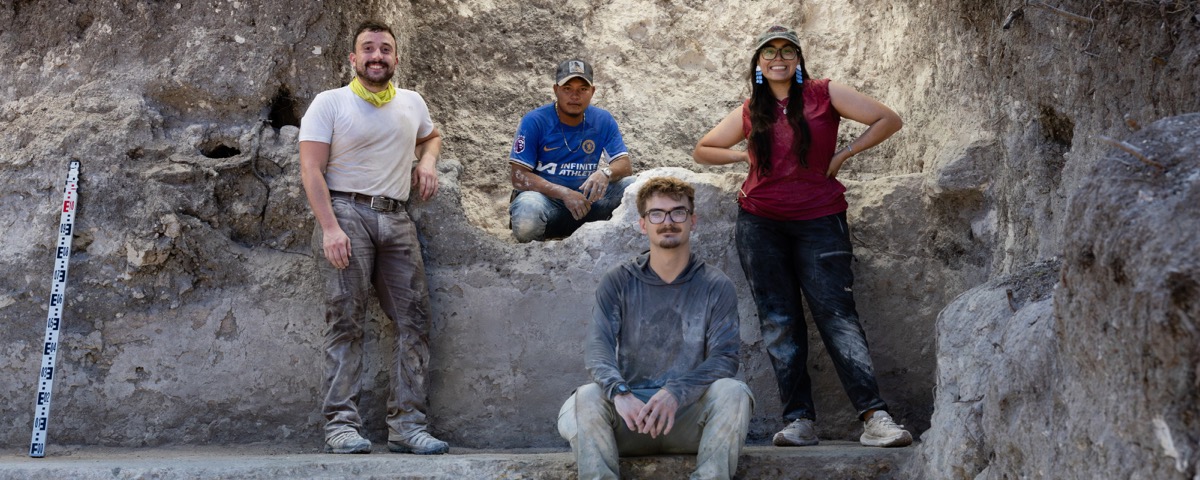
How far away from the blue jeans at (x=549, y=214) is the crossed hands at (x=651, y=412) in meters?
1.47

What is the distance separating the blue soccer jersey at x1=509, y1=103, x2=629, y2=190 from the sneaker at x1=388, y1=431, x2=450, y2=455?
1.33m

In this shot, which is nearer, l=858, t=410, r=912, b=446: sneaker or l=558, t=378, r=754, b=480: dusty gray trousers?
l=558, t=378, r=754, b=480: dusty gray trousers

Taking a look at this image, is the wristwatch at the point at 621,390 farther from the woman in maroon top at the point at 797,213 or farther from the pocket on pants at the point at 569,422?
the woman in maroon top at the point at 797,213

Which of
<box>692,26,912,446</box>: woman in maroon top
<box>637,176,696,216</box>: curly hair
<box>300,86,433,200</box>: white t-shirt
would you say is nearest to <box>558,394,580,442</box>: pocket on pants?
<box>637,176,696,216</box>: curly hair

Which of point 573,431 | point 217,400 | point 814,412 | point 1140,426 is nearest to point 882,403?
point 814,412

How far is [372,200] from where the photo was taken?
4.73 meters

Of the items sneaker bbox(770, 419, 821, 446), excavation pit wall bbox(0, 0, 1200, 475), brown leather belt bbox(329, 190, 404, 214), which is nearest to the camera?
sneaker bbox(770, 419, 821, 446)

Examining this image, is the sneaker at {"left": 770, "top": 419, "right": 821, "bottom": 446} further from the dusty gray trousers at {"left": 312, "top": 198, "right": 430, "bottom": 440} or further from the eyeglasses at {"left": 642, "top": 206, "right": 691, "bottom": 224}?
the dusty gray trousers at {"left": 312, "top": 198, "right": 430, "bottom": 440}

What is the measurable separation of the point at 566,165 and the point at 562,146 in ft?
0.30

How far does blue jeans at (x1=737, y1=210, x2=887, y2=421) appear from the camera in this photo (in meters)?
4.55

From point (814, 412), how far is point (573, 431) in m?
1.23

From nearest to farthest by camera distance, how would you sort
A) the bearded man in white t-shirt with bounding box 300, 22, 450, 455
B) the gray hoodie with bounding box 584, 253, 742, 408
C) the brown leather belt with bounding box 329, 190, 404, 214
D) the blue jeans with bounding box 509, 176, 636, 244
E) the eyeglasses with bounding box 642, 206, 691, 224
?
1. the gray hoodie with bounding box 584, 253, 742, 408
2. the eyeglasses with bounding box 642, 206, 691, 224
3. the bearded man in white t-shirt with bounding box 300, 22, 450, 455
4. the brown leather belt with bounding box 329, 190, 404, 214
5. the blue jeans with bounding box 509, 176, 636, 244

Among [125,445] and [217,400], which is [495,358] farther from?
[125,445]

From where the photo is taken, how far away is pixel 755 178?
4.71m
